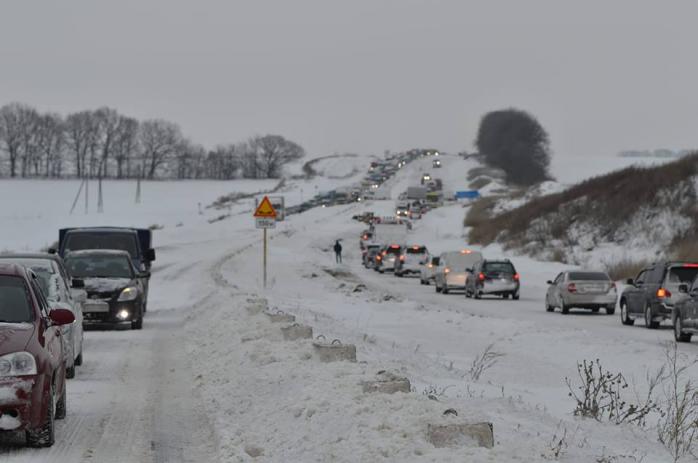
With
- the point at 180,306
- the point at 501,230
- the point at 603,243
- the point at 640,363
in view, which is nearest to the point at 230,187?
the point at 501,230

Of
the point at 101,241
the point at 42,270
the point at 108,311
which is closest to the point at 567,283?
the point at 101,241

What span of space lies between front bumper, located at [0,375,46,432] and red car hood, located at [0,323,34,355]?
0.27 meters

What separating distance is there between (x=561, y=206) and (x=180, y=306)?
46945mm

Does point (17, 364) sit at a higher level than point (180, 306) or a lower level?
higher

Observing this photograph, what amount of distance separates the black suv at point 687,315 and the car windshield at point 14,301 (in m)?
15.1

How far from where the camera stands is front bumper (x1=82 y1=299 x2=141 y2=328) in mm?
25766

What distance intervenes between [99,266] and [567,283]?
14.6m

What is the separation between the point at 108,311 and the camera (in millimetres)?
25906

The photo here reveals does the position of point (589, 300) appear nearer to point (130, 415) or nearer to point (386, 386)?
point (130, 415)

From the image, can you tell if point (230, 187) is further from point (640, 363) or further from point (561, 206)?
point (640, 363)

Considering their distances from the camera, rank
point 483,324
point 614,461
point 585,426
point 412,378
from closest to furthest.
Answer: point 614,461, point 585,426, point 412,378, point 483,324

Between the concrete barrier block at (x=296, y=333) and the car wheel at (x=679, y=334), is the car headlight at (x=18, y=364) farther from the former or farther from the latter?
the car wheel at (x=679, y=334)

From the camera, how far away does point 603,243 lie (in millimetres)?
68250

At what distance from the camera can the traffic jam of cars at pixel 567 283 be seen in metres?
28.4
